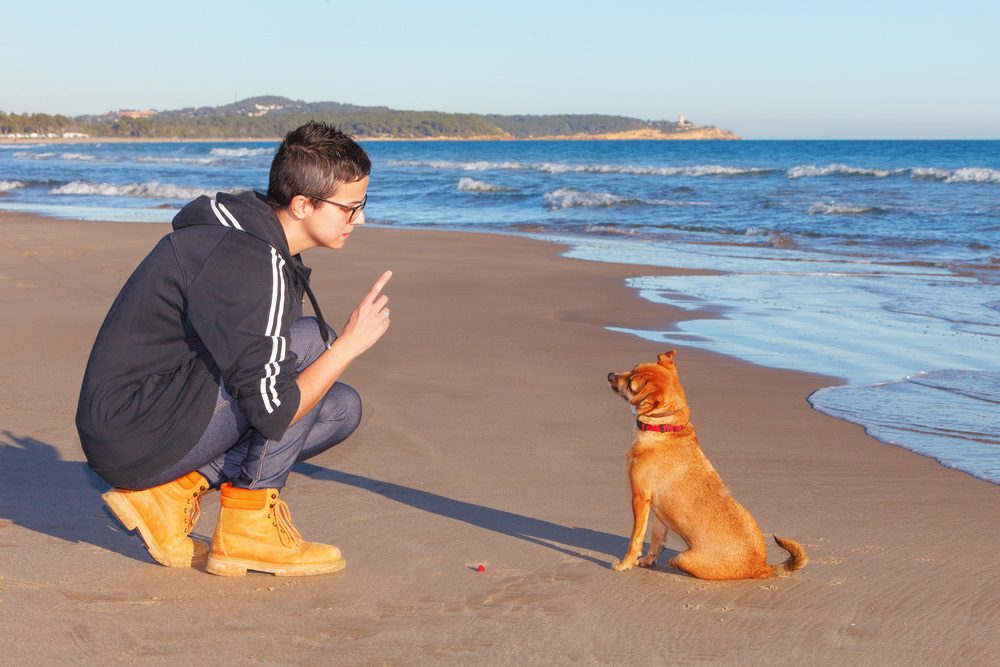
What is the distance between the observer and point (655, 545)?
3.55 metres

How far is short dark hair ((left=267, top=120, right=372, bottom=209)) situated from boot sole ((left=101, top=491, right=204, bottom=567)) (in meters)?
1.07

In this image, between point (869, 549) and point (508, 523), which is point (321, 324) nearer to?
point (508, 523)

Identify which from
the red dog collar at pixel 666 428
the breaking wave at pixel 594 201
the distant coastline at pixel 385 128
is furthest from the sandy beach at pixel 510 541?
the distant coastline at pixel 385 128

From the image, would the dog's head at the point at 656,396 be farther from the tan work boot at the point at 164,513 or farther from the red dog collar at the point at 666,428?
the tan work boot at the point at 164,513

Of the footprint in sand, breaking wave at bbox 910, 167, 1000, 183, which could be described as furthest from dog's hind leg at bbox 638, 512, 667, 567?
breaking wave at bbox 910, 167, 1000, 183

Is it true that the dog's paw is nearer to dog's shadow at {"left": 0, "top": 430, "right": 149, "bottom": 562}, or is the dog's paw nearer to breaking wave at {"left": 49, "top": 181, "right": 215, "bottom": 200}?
dog's shadow at {"left": 0, "top": 430, "right": 149, "bottom": 562}

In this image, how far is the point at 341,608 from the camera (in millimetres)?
3096

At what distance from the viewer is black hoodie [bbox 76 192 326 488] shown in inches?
114

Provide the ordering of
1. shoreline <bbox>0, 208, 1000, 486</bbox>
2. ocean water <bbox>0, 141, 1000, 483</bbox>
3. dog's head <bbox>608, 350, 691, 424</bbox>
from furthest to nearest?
ocean water <bbox>0, 141, 1000, 483</bbox>, shoreline <bbox>0, 208, 1000, 486</bbox>, dog's head <bbox>608, 350, 691, 424</bbox>

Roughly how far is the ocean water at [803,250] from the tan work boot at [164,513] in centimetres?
323

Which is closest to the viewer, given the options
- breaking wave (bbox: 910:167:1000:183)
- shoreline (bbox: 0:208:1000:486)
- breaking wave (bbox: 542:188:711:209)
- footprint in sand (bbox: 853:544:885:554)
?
footprint in sand (bbox: 853:544:885:554)

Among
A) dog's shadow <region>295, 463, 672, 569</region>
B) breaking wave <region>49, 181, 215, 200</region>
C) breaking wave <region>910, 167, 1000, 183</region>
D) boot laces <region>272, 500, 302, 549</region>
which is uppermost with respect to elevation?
breaking wave <region>910, 167, 1000, 183</region>

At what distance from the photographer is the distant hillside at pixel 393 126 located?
129000mm

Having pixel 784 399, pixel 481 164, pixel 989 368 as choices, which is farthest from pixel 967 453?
pixel 481 164
